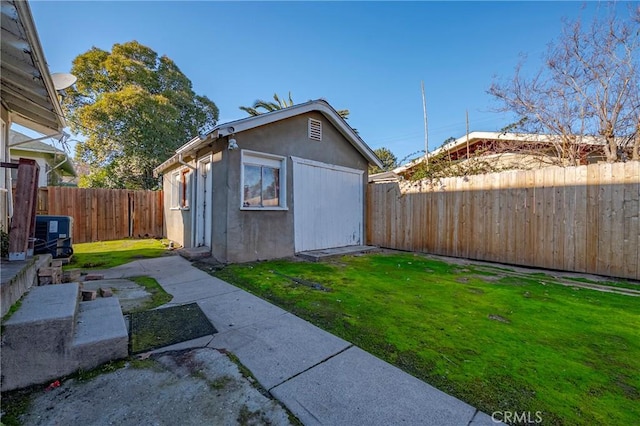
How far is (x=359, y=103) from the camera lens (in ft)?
51.3

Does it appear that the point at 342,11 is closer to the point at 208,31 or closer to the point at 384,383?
the point at 208,31

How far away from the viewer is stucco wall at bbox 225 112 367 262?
19.1ft

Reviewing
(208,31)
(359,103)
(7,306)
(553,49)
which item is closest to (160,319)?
(7,306)

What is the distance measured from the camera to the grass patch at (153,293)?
337cm

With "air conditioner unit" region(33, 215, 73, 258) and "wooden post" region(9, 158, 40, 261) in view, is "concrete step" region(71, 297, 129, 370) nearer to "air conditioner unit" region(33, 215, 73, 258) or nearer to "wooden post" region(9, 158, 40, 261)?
"wooden post" region(9, 158, 40, 261)

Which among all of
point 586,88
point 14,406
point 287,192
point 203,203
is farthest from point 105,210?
point 586,88

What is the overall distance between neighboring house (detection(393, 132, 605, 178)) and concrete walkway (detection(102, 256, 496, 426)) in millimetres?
9762

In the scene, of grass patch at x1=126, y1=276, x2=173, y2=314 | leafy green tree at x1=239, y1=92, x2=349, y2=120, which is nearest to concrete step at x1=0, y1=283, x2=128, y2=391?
grass patch at x1=126, y1=276, x2=173, y2=314

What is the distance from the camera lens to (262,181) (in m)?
6.50

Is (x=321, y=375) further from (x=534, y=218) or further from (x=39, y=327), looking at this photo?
(x=534, y=218)

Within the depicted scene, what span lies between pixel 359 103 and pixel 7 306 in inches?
634

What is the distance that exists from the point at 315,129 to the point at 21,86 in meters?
5.65

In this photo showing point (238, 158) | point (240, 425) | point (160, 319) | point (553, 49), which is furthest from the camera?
point (553, 49)

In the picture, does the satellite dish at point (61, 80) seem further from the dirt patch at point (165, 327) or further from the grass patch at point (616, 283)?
the grass patch at point (616, 283)
